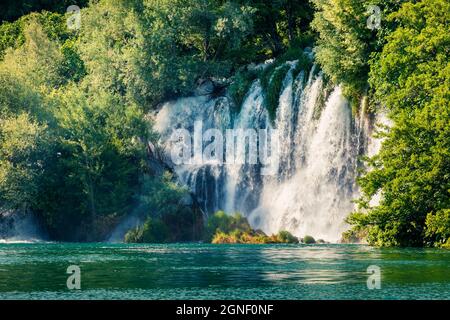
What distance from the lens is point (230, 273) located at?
45938mm

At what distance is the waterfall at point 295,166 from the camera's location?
76.2m

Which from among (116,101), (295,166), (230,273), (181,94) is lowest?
(230,273)

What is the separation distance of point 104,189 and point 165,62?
10.6 meters

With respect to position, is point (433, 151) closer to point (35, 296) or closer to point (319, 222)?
point (319, 222)

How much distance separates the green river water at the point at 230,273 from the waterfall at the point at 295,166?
1302cm

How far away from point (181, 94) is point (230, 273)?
45.4 metres

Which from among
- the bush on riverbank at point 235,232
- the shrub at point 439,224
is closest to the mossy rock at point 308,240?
the bush on riverbank at point 235,232

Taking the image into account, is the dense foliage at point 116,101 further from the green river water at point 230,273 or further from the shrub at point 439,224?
the shrub at point 439,224

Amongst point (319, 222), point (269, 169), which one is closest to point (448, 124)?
point (319, 222)

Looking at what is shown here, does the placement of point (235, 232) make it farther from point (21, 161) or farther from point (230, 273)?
point (230, 273)

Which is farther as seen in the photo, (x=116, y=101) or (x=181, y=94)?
(x=181, y=94)

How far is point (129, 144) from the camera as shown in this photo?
279 ft

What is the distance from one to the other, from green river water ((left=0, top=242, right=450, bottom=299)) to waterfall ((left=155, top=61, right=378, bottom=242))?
13019 mm

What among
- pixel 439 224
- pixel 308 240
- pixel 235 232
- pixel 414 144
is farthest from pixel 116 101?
pixel 439 224
